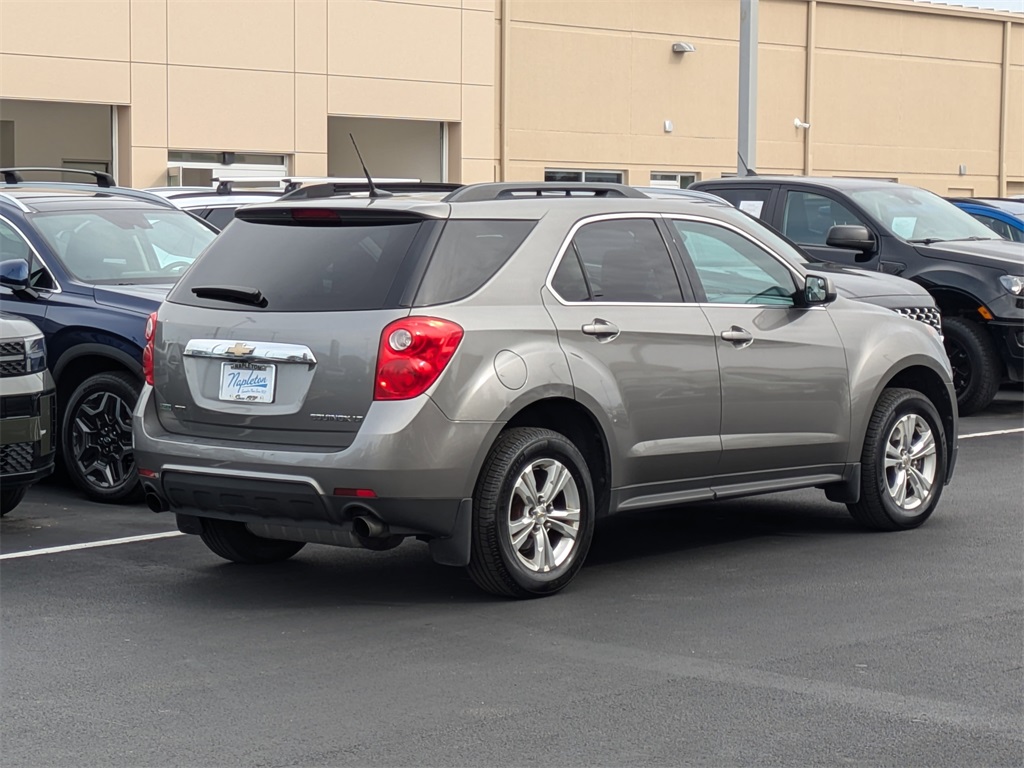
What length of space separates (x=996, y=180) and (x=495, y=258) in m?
39.5

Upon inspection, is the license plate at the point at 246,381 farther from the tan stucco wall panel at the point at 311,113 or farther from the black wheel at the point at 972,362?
the tan stucco wall panel at the point at 311,113

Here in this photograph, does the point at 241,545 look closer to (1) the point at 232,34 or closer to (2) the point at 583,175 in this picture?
(1) the point at 232,34

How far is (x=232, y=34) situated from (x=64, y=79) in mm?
3207

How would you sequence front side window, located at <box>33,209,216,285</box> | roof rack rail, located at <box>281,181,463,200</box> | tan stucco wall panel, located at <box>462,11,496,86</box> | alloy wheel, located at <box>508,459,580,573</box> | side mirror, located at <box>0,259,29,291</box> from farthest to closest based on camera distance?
tan stucco wall panel, located at <box>462,11,496,86</box>
front side window, located at <box>33,209,216,285</box>
side mirror, located at <box>0,259,29,291</box>
roof rack rail, located at <box>281,181,463,200</box>
alloy wheel, located at <box>508,459,580,573</box>

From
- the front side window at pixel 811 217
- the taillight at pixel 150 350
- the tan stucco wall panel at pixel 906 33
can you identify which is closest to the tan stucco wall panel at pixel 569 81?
the tan stucco wall panel at pixel 906 33

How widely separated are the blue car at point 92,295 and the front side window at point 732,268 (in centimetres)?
349

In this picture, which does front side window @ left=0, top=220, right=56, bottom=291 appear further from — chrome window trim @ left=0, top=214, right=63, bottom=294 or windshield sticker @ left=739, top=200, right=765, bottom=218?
windshield sticker @ left=739, top=200, right=765, bottom=218

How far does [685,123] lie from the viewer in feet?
119

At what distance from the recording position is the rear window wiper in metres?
7.16

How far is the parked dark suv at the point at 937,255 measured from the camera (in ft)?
45.6

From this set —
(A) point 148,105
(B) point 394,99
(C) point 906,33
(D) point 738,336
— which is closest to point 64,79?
(A) point 148,105

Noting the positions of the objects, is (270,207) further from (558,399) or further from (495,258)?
(558,399)

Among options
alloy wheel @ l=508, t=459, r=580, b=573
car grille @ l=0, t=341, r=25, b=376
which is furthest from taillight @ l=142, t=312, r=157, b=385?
alloy wheel @ l=508, t=459, r=580, b=573

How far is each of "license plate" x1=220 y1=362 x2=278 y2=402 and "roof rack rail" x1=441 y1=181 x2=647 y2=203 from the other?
1.10 m
